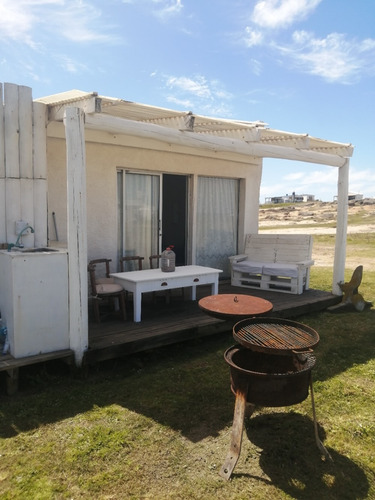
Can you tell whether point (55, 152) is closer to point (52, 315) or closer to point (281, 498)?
point (52, 315)

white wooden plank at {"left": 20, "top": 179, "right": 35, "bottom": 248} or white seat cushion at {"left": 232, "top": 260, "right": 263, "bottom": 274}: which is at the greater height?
white wooden plank at {"left": 20, "top": 179, "right": 35, "bottom": 248}

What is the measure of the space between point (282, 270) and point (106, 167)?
11.7 feet

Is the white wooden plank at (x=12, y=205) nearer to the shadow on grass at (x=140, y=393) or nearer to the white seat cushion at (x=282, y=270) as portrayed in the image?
the shadow on grass at (x=140, y=393)

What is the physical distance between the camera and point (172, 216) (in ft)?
26.4

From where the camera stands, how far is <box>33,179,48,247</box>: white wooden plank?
197 inches

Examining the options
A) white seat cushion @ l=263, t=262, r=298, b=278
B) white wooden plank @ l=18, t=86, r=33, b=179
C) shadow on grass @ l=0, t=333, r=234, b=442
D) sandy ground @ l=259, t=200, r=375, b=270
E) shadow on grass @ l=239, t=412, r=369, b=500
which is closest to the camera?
shadow on grass @ l=239, t=412, r=369, b=500

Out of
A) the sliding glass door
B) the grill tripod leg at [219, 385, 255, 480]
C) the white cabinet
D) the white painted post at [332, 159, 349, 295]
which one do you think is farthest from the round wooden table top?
the white painted post at [332, 159, 349, 295]

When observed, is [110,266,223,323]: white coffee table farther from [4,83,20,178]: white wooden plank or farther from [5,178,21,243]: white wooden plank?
[4,83,20,178]: white wooden plank

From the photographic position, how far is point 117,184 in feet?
22.1

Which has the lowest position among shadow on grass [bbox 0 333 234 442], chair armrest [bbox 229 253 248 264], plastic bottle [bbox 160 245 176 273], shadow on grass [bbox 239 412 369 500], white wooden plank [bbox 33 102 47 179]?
shadow on grass [bbox 239 412 369 500]

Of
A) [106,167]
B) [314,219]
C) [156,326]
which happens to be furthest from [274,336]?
[314,219]

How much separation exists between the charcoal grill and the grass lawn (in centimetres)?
22

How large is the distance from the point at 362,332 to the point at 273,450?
3.75 metres

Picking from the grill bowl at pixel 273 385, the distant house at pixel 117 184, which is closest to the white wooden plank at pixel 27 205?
the distant house at pixel 117 184
